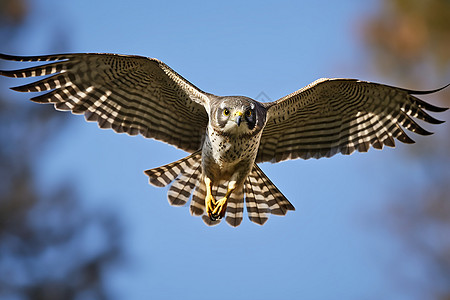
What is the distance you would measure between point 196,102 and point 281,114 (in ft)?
3.00

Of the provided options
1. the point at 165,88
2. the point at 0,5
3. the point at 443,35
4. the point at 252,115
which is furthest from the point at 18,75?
Answer: the point at 443,35

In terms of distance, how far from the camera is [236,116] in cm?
654

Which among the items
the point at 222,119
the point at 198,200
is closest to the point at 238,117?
the point at 222,119

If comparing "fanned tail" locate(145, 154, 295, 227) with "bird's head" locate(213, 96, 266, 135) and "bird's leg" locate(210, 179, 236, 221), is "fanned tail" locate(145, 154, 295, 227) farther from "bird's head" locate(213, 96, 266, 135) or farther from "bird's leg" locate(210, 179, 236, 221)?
"bird's head" locate(213, 96, 266, 135)

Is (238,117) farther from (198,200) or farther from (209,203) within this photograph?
(198,200)

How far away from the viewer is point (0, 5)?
66.5 ft

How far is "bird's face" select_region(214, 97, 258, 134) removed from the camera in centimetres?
656

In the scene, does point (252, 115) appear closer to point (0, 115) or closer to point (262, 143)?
point (262, 143)

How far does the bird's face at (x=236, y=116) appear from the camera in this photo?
21.5ft

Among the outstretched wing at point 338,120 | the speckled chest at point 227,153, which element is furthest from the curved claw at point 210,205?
the outstretched wing at point 338,120

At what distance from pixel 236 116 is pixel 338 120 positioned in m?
1.67

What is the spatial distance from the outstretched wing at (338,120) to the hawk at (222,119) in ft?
0.04

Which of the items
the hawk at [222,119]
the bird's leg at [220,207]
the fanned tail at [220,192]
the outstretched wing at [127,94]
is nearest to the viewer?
the hawk at [222,119]

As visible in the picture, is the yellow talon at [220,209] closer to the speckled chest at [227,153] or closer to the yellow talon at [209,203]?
the yellow talon at [209,203]
